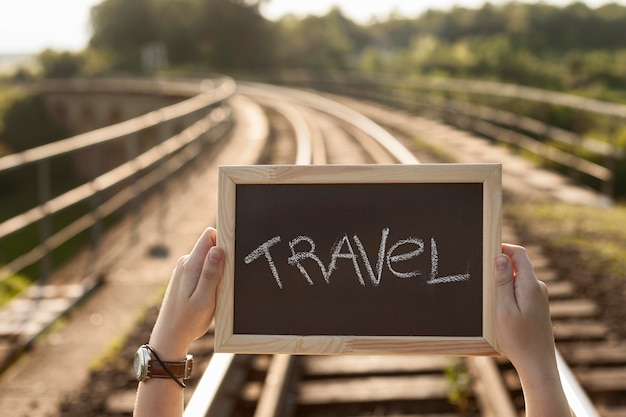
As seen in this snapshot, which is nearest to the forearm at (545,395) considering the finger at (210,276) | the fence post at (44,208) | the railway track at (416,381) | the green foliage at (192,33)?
the finger at (210,276)

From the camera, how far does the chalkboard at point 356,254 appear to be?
186 cm

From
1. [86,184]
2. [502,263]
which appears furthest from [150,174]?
[502,263]

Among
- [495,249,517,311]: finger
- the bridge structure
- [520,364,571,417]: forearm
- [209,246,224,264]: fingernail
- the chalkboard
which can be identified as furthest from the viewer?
the bridge structure

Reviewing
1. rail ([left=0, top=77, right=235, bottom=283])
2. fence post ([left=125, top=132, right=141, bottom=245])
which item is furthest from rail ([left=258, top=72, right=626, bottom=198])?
fence post ([left=125, top=132, right=141, bottom=245])

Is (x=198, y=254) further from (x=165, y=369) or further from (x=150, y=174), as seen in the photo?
(x=150, y=174)

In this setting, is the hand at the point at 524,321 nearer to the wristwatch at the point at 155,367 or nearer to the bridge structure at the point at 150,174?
the wristwatch at the point at 155,367

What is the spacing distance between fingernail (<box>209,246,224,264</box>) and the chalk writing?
16cm

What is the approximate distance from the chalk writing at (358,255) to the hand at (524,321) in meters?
0.27

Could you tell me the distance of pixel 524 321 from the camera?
1.58 metres

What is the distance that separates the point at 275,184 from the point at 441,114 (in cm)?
1720

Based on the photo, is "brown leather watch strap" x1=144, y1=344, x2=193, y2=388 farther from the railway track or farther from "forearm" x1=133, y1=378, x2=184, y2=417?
the railway track

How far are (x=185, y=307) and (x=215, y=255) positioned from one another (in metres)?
0.15

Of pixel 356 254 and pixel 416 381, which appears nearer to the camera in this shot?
pixel 356 254

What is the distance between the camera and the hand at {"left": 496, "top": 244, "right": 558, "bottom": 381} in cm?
154
